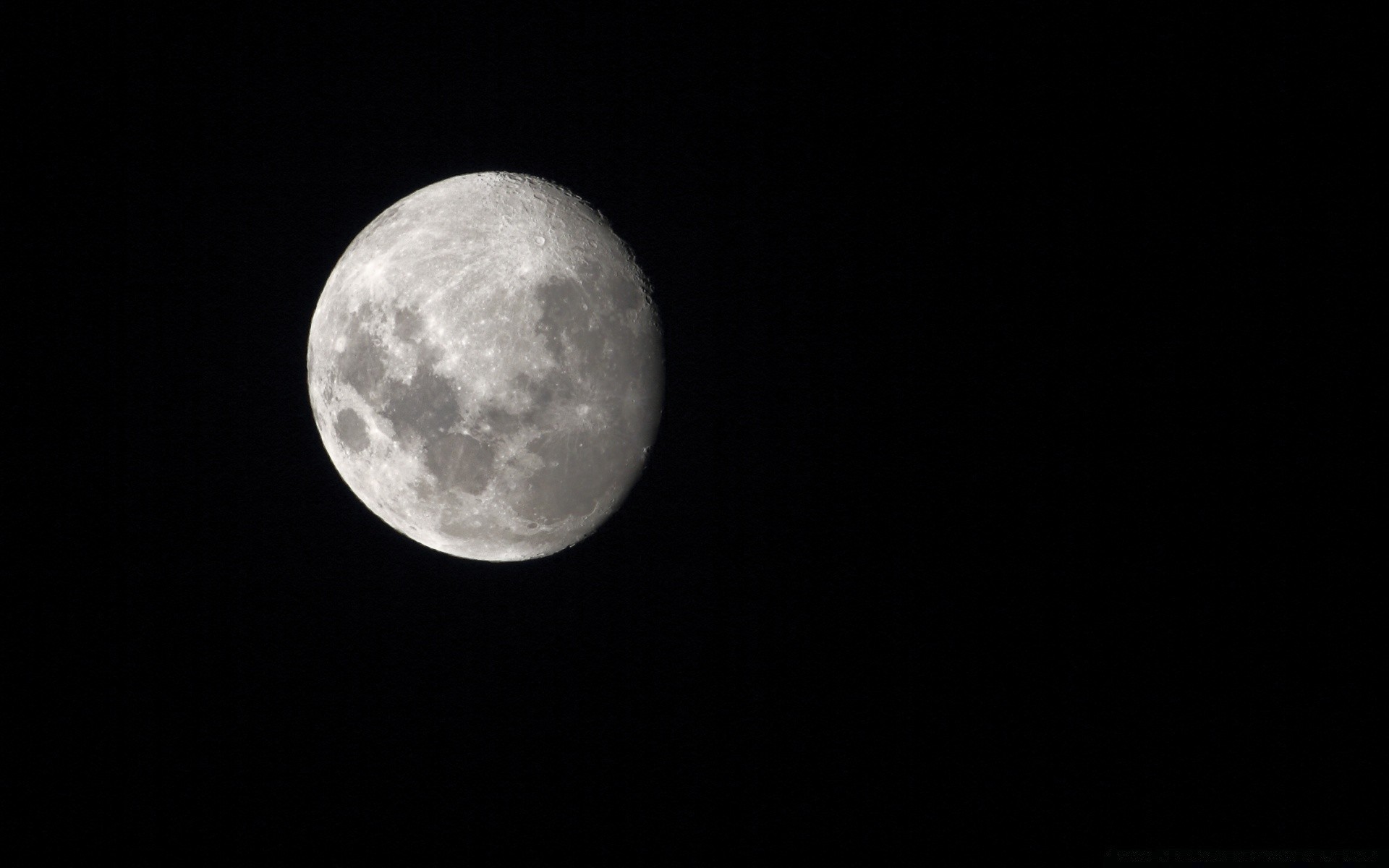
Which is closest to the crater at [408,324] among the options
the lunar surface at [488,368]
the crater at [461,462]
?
the lunar surface at [488,368]

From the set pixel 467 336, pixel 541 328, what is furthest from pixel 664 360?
pixel 467 336

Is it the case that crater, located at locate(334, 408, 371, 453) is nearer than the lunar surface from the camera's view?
No

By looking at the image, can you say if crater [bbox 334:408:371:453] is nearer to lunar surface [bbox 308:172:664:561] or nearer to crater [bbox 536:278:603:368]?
lunar surface [bbox 308:172:664:561]

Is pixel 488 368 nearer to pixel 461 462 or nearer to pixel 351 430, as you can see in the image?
pixel 461 462

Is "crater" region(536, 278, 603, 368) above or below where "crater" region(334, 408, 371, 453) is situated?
above

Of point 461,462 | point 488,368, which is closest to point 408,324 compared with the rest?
point 488,368

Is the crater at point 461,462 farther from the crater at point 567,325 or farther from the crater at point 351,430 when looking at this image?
the crater at point 567,325

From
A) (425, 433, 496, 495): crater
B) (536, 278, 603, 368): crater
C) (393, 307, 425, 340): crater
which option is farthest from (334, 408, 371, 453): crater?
(536, 278, 603, 368): crater

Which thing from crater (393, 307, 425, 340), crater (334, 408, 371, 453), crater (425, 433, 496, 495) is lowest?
crater (425, 433, 496, 495)
